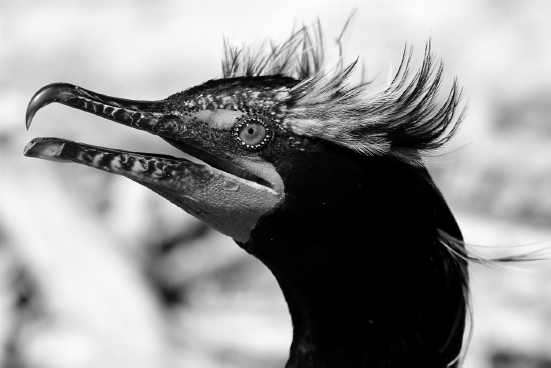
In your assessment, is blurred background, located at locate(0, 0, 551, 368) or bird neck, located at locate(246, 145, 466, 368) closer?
bird neck, located at locate(246, 145, 466, 368)

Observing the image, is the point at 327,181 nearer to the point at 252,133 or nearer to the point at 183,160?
the point at 252,133

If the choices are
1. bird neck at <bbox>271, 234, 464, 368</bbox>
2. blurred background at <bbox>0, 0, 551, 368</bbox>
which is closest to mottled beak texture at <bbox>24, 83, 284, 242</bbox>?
bird neck at <bbox>271, 234, 464, 368</bbox>

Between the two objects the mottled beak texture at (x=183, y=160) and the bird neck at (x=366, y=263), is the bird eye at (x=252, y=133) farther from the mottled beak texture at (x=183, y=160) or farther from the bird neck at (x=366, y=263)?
the bird neck at (x=366, y=263)

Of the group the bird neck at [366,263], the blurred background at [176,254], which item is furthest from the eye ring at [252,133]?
the blurred background at [176,254]

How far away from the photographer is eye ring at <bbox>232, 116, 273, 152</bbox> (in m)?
2.36

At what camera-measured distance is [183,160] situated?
240 centimetres

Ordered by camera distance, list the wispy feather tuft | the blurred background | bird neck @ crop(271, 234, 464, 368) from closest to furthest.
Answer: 1. the wispy feather tuft
2. bird neck @ crop(271, 234, 464, 368)
3. the blurred background

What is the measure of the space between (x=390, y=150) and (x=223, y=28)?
305 inches

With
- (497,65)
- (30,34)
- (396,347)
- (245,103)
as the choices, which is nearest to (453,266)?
(396,347)

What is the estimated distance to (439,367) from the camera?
8.57ft

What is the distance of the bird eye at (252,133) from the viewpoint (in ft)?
7.75

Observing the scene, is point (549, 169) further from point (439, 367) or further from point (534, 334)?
point (439, 367)

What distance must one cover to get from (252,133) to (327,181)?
0.28 meters

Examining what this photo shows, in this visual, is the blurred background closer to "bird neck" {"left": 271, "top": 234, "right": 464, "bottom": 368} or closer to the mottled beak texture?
"bird neck" {"left": 271, "top": 234, "right": 464, "bottom": 368}
